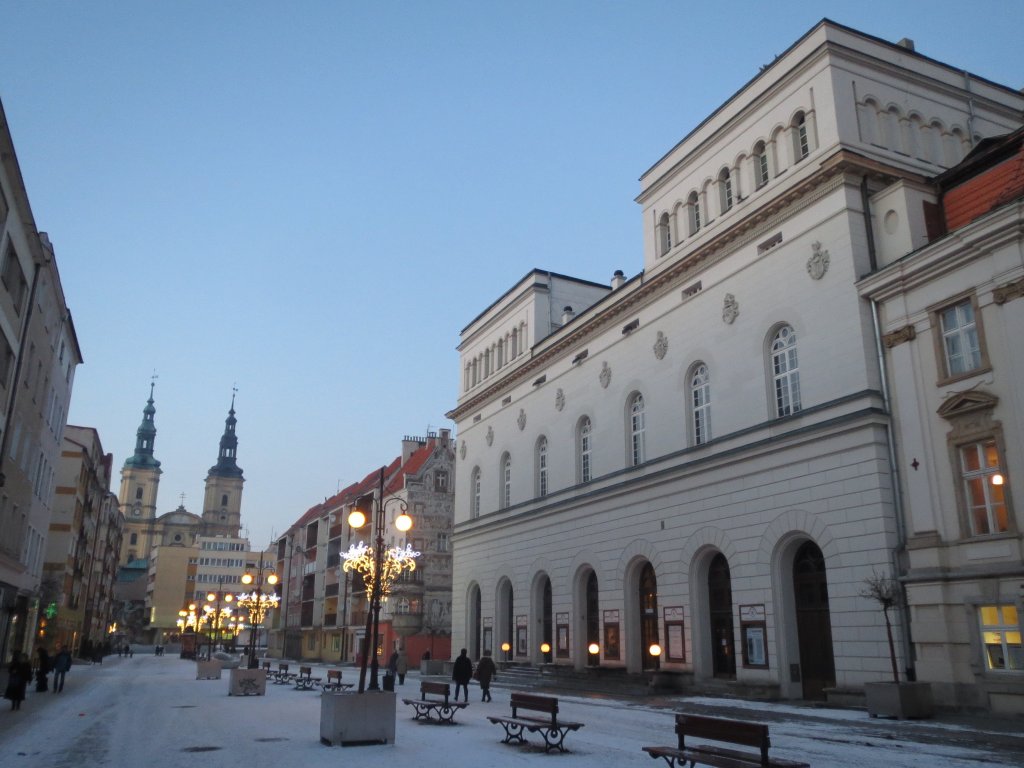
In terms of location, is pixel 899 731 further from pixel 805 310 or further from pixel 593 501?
pixel 593 501

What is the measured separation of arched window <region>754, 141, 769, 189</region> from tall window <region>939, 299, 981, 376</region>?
31.4 ft

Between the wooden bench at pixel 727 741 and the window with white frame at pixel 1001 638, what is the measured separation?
432 inches

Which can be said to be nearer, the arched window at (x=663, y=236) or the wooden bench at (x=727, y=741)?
the wooden bench at (x=727, y=741)

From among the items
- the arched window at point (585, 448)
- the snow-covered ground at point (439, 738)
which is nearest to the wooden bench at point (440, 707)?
the snow-covered ground at point (439, 738)

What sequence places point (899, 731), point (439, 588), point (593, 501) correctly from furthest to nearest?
1. point (439, 588)
2. point (593, 501)
3. point (899, 731)

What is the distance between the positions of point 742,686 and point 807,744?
11439mm

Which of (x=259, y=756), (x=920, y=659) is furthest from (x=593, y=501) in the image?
(x=259, y=756)

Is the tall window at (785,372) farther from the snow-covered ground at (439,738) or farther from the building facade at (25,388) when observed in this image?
the building facade at (25,388)

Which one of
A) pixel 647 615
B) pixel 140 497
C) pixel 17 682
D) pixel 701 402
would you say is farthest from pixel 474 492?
pixel 140 497

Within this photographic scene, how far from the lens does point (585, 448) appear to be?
4056 cm

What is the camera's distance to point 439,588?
6191 cm

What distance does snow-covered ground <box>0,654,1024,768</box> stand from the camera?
45.0 ft

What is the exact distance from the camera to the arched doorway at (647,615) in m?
33.6

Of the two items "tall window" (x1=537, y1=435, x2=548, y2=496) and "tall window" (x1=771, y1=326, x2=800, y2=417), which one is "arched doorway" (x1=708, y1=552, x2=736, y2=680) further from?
"tall window" (x1=537, y1=435, x2=548, y2=496)
